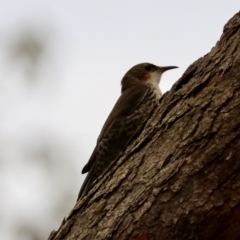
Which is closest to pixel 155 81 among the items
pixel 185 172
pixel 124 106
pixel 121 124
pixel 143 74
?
pixel 143 74

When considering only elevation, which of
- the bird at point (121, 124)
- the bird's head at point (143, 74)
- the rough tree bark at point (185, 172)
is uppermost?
the bird's head at point (143, 74)

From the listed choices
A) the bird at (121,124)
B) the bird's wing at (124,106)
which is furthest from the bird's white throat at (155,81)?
the bird's wing at (124,106)

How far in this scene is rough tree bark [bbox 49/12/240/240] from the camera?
2596 millimetres

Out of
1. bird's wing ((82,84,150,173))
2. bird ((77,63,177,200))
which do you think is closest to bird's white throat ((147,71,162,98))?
bird ((77,63,177,200))

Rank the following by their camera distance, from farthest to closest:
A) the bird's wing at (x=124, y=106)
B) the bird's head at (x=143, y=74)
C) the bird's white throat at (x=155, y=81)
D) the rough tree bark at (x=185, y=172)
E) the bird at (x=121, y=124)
A: the bird's head at (x=143, y=74), the bird's white throat at (x=155, y=81), the bird's wing at (x=124, y=106), the bird at (x=121, y=124), the rough tree bark at (x=185, y=172)

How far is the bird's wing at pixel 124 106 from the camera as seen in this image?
206 inches

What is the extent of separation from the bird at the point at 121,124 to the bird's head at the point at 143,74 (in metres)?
0.18

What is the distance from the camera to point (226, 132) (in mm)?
2646

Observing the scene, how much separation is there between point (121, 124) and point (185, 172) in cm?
257

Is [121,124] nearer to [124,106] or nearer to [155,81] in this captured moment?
[124,106]

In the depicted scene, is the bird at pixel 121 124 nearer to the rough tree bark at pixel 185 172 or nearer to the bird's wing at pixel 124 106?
the bird's wing at pixel 124 106

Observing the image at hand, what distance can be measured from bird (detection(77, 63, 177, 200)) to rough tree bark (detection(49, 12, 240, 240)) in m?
1.62

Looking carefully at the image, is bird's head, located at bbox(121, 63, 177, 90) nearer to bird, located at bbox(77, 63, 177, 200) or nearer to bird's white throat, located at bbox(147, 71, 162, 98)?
bird's white throat, located at bbox(147, 71, 162, 98)

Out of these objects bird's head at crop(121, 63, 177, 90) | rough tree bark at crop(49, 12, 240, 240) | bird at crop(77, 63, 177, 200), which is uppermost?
bird's head at crop(121, 63, 177, 90)
